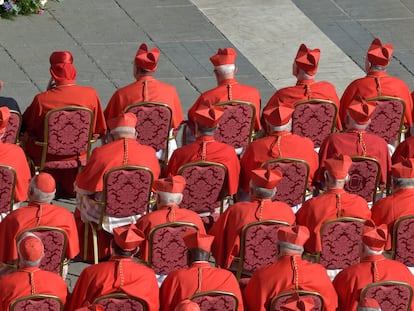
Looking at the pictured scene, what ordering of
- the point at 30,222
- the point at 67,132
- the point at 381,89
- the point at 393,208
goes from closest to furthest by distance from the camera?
the point at 30,222
the point at 393,208
the point at 67,132
the point at 381,89

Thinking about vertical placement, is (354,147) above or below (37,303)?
above

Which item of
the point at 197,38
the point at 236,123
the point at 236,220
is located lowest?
the point at 236,220

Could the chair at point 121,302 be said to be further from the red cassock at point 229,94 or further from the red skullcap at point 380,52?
the red skullcap at point 380,52

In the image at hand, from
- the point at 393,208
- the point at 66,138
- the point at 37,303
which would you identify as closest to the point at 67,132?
the point at 66,138

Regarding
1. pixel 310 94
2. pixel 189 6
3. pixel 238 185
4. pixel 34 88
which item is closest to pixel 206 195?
pixel 238 185

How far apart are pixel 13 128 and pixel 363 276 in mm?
4295

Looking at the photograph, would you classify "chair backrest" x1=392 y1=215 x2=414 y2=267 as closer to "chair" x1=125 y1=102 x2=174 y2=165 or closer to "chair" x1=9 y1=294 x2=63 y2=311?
"chair" x1=125 y1=102 x2=174 y2=165

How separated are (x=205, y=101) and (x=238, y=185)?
0.89 m

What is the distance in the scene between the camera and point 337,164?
45.7 ft

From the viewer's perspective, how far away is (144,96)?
1602cm

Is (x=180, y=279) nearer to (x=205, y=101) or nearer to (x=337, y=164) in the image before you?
(x=337, y=164)

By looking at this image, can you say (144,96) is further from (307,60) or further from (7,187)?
(7,187)

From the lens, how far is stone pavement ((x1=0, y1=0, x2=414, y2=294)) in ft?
63.0

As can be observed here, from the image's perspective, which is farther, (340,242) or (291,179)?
(291,179)
